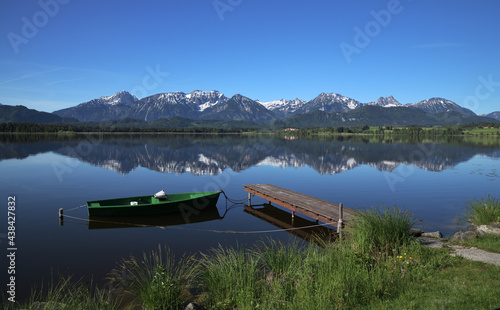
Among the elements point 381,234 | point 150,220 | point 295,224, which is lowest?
point 295,224

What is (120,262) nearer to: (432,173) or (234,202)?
(234,202)

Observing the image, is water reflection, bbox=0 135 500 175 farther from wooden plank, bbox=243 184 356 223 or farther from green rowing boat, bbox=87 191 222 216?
green rowing boat, bbox=87 191 222 216

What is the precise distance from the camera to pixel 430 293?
9344 millimetres

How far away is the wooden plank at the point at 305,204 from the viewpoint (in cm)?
2097

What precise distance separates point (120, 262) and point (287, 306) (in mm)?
10837

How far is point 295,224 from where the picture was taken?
24453mm

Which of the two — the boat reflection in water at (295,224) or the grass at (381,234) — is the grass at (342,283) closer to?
the grass at (381,234)

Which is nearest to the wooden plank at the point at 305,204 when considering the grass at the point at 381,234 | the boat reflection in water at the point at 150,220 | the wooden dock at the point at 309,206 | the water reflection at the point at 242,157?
the wooden dock at the point at 309,206

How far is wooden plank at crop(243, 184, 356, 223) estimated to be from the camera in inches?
826

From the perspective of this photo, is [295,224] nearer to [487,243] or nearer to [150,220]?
[150,220]

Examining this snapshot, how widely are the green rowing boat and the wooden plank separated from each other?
5106 mm

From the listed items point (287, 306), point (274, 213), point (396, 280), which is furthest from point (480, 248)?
point (274, 213)

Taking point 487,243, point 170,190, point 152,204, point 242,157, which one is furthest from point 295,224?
point 242,157

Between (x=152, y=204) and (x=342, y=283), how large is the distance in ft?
59.1
